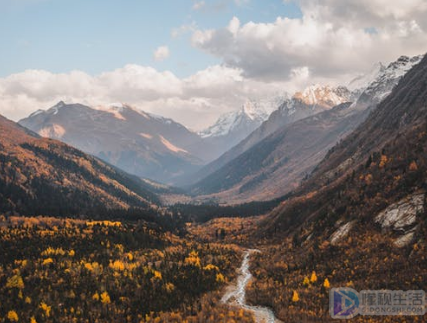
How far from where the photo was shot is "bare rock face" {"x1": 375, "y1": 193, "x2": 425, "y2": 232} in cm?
6125

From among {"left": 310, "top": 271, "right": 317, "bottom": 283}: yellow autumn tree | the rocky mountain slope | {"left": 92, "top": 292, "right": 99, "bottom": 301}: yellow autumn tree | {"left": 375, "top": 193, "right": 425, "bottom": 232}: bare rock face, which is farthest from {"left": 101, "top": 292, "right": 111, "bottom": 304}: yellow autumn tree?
{"left": 375, "top": 193, "right": 425, "bottom": 232}: bare rock face

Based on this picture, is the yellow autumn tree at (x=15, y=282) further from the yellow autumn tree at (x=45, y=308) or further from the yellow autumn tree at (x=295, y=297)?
the yellow autumn tree at (x=295, y=297)

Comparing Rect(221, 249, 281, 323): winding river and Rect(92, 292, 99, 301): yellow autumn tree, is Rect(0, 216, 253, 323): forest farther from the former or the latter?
Rect(221, 249, 281, 323): winding river

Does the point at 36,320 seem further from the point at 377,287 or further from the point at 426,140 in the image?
the point at 426,140

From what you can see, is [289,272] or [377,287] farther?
[289,272]

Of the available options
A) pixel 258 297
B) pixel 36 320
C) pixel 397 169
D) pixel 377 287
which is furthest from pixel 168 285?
pixel 397 169

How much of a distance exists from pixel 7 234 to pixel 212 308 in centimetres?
9055

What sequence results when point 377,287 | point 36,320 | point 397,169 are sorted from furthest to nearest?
point 397,169 < point 36,320 < point 377,287

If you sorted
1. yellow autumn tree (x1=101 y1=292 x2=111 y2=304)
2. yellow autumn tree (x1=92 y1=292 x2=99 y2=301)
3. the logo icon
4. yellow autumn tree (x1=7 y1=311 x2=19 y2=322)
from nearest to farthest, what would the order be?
the logo icon
yellow autumn tree (x1=7 y1=311 x2=19 y2=322)
yellow autumn tree (x1=101 y1=292 x2=111 y2=304)
yellow autumn tree (x1=92 y1=292 x2=99 y2=301)

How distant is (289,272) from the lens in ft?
238

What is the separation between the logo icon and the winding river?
27.9ft

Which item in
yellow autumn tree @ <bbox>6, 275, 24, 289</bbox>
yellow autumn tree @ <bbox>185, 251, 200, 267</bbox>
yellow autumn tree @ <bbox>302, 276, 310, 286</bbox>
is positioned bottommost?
yellow autumn tree @ <bbox>6, 275, 24, 289</bbox>

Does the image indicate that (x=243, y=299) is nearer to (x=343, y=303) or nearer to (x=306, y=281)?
(x=306, y=281)

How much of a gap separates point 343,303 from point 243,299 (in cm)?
1894
